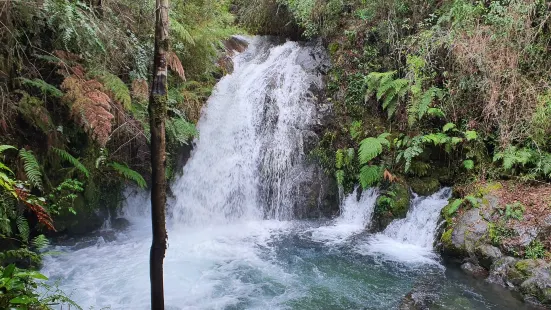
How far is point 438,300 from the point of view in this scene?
5.82 metres

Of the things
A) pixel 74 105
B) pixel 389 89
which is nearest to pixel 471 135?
pixel 389 89

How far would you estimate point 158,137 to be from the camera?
377 cm

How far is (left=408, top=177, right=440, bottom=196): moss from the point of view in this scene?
8406mm

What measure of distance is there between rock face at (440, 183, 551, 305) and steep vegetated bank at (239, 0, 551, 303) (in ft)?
0.08

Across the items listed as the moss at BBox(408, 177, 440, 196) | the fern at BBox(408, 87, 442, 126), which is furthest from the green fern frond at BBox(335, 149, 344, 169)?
the fern at BBox(408, 87, 442, 126)

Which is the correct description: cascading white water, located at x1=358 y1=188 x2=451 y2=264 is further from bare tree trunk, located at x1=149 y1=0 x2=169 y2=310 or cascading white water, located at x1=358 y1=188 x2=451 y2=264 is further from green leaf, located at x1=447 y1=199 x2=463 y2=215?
bare tree trunk, located at x1=149 y1=0 x2=169 y2=310

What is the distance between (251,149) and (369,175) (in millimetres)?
3092

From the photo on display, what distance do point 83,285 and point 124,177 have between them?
2.68 m

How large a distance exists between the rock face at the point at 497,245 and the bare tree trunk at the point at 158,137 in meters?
5.33

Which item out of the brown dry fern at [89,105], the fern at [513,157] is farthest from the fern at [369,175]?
the brown dry fern at [89,105]

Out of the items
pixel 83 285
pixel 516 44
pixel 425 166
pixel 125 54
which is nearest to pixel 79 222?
pixel 83 285

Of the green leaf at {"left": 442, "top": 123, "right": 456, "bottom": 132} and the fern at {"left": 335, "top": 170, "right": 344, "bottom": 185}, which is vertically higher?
the green leaf at {"left": 442, "top": 123, "right": 456, "bottom": 132}

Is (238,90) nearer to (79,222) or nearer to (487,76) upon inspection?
(79,222)

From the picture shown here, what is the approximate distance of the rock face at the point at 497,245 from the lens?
5871 mm
